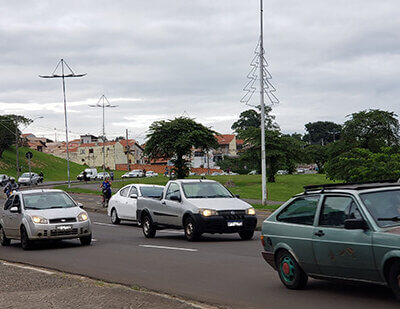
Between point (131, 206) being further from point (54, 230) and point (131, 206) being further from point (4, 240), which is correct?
point (54, 230)

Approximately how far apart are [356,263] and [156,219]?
12580 mm

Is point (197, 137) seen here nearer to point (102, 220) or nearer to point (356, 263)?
point (102, 220)

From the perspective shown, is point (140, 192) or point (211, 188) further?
point (140, 192)

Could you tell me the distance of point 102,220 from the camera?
1204 inches

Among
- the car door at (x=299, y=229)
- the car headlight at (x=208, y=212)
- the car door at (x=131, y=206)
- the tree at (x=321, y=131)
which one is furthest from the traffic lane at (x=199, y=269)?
the tree at (x=321, y=131)

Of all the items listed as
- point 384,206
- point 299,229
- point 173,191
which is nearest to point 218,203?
point 173,191

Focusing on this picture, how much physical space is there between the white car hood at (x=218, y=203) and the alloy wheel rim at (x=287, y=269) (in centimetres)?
869

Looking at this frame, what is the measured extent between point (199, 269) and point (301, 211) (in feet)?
11.3

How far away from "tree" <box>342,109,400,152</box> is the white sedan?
3983cm

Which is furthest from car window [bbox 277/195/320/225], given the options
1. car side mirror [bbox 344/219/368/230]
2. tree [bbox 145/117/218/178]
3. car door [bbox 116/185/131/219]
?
tree [bbox 145/117/218/178]

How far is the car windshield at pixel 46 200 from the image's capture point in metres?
18.7

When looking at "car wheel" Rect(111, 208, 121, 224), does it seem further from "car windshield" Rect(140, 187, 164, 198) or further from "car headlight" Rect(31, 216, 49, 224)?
"car headlight" Rect(31, 216, 49, 224)

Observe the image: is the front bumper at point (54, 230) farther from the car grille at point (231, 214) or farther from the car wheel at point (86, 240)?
the car grille at point (231, 214)

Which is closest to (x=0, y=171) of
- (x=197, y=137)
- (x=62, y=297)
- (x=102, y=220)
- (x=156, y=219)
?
(x=197, y=137)
